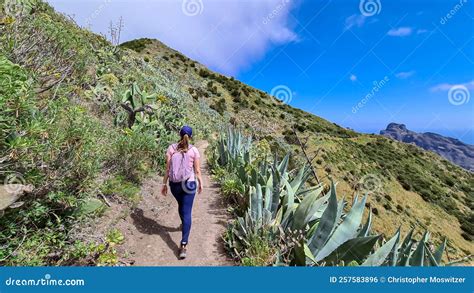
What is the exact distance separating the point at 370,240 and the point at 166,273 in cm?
204

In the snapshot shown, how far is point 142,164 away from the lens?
6262 millimetres

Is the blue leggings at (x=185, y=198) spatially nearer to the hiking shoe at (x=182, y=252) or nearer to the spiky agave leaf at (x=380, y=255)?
the hiking shoe at (x=182, y=252)

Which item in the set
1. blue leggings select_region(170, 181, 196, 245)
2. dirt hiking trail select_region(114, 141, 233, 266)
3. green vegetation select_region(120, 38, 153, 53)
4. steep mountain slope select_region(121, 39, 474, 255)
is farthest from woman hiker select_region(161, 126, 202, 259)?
green vegetation select_region(120, 38, 153, 53)

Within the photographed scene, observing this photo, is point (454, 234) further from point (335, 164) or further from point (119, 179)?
point (119, 179)

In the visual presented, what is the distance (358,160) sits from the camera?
45.8 meters

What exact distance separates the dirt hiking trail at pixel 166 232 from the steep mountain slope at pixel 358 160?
82.3 feet

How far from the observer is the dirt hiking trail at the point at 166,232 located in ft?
13.6

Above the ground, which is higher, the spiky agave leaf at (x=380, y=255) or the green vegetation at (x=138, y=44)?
the green vegetation at (x=138, y=44)

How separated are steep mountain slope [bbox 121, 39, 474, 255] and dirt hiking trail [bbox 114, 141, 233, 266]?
82.3 feet

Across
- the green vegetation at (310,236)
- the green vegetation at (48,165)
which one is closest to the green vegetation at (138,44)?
the green vegetation at (48,165)

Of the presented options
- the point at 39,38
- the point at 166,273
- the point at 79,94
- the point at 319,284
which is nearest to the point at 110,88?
the point at 79,94

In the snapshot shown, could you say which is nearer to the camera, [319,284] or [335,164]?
[319,284]

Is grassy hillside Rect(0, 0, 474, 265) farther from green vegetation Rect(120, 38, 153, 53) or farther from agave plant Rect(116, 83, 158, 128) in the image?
green vegetation Rect(120, 38, 153, 53)

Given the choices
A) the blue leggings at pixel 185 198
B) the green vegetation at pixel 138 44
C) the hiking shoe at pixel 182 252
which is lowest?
the hiking shoe at pixel 182 252
